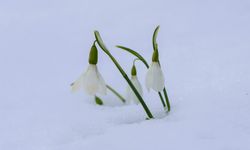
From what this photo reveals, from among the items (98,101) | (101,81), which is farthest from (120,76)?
(101,81)

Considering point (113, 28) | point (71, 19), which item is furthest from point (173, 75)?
point (71, 19)

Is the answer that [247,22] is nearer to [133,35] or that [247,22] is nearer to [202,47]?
[202,47]

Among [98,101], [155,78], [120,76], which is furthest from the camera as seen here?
[120,76]

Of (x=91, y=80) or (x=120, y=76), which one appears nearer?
(x=91, y=80)

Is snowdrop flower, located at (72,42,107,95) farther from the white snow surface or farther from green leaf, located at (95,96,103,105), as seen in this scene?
green leaf, located at (95,96,103,105)

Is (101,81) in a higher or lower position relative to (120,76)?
higher

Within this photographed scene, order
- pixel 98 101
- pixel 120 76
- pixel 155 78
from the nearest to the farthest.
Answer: pixel 155 78 → pixel 98 101 → pixel 120 76

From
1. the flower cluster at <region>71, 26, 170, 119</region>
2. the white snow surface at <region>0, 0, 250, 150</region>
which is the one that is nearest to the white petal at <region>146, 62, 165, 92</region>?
the flower cluster at <region>71, 26, 170, 119</region>

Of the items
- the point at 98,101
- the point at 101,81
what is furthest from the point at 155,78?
the point at 98,101

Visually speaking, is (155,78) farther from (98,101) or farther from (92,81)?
(98,101)
